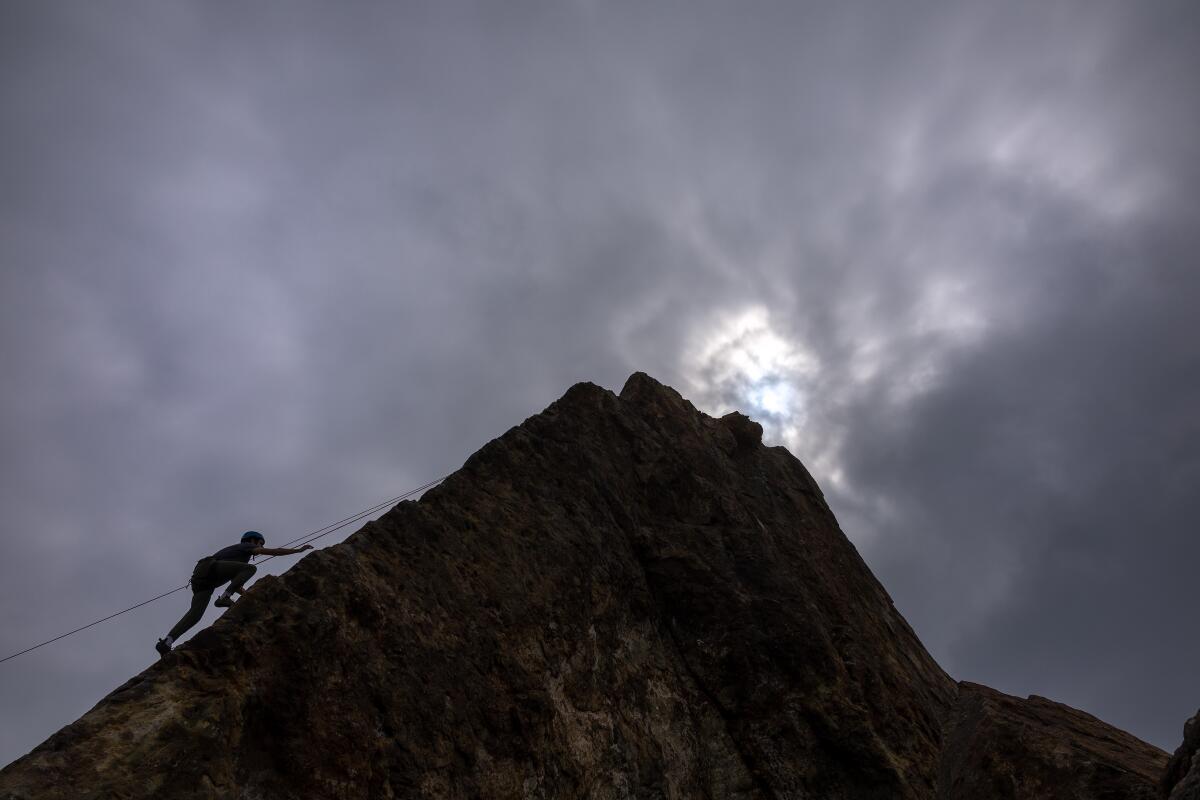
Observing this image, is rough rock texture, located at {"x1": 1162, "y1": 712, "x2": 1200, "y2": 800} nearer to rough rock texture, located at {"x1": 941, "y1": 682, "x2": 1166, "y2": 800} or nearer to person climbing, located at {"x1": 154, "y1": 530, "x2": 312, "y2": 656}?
rough rock texture, located at {"x1": 941, "y1": 682, "x2": 1166, "y2": 800}

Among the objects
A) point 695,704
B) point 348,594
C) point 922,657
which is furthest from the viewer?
point 922,657

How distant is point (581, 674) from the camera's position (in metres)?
13.1

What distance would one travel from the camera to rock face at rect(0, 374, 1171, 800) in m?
9.38

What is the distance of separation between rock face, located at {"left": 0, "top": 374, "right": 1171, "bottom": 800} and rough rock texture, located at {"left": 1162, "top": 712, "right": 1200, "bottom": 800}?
1.87 meters

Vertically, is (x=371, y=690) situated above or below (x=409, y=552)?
below

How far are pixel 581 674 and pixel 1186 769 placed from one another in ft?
26.5

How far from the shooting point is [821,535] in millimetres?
19828

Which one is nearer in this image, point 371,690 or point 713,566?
point 371,690

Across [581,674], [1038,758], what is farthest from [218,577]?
[1038,758]

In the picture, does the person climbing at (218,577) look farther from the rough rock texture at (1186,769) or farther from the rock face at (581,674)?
the rough rock texture at (1186,769)

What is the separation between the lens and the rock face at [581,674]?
9383mm

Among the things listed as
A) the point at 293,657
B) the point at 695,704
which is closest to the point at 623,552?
the point at 695,704

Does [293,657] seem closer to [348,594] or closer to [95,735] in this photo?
[348,594]

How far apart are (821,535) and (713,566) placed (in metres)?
5.09
